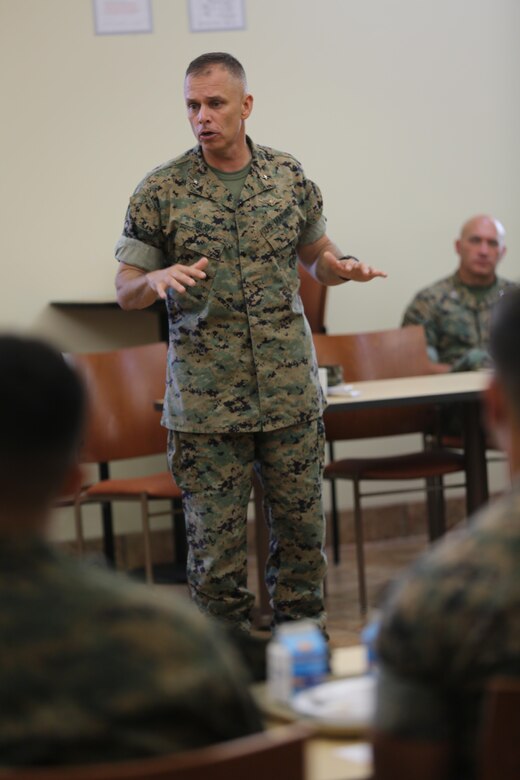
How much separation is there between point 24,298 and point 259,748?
496cm

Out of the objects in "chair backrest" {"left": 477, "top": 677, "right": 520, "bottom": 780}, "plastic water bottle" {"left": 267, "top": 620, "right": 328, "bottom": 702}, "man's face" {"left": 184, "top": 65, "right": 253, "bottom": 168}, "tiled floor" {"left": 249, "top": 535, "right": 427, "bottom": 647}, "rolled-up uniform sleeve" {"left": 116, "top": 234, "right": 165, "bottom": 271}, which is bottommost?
"tiled floor" {"left": 249, "top": 535, "right": 427, "bottom": 647}

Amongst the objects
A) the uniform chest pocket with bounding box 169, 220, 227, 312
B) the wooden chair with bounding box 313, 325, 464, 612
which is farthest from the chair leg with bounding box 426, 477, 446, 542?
the uniform chest pocket with bounding box 169, 220, 227, 312

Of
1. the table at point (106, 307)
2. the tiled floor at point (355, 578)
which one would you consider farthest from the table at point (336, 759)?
the table at point (106, 307)

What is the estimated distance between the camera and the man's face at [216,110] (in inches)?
140

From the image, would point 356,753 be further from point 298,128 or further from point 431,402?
point 298,128

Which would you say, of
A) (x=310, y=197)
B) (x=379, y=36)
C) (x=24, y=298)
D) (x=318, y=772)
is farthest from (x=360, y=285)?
(x=318, y=772)

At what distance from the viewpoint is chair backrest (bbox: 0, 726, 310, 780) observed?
1.08m

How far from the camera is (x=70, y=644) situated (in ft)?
4.07

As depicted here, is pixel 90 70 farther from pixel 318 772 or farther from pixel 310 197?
pixel 318 772

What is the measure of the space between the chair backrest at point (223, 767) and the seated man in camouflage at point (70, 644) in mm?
81

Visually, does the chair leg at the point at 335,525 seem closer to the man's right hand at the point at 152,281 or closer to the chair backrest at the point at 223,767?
the man's right hand at the point at 152,281

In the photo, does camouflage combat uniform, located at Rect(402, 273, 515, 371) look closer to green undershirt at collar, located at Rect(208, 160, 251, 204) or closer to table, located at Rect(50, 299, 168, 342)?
table, located at Rect(50, 299, 168, 342)

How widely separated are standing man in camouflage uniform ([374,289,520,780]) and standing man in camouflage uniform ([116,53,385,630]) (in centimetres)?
222

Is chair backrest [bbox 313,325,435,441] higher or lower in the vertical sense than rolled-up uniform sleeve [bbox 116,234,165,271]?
lower
